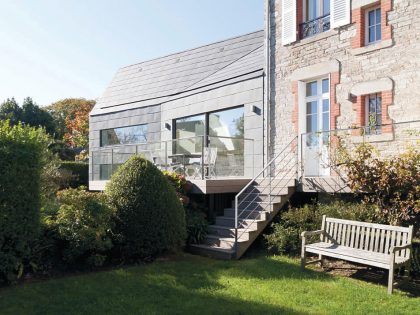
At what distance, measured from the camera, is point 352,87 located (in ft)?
33.4

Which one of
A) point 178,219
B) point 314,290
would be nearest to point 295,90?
point 178,219

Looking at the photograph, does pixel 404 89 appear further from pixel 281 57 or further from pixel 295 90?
pixel 281 57

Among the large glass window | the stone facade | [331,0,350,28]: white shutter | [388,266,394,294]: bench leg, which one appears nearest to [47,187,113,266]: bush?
[388,266,394,294]: bench leg

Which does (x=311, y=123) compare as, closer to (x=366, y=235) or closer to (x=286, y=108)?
(x=286, y=108)

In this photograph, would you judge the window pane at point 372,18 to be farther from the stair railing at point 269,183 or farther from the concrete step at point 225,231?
the concrete step at point 225,231

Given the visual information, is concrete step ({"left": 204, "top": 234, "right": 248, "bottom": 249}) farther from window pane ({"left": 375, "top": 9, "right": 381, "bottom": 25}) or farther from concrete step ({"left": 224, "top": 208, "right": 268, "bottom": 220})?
window pane ({"left": 375, "top": 9, "right": 381, "bottom": 25})

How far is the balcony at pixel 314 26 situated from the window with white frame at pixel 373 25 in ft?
3.43

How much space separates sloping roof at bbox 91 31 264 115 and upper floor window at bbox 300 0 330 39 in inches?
69.3

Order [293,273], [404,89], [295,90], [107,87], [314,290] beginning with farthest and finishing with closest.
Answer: [107,87] → [295,90] → [404,89] → [293,273] → [314,290]

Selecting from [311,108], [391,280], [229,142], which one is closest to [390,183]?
[391,280]

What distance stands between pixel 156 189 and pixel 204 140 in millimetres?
3581

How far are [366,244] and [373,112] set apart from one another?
12.6 feet

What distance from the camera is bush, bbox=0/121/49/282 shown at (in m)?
6.64

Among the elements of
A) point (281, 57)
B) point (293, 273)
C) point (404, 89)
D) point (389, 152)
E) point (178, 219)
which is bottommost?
point (293, 273)
